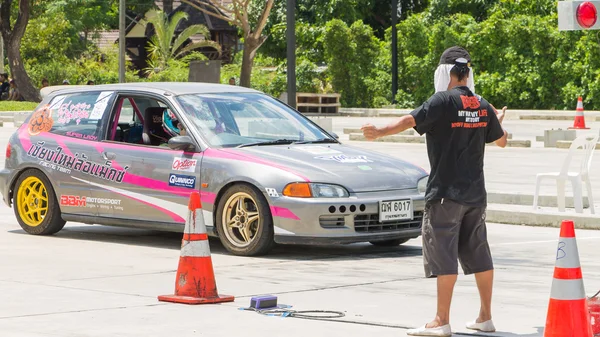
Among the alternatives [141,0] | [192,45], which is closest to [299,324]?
[192,45]

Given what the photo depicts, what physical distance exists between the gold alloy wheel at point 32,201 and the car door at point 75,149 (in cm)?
25

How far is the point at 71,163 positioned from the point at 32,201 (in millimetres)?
665

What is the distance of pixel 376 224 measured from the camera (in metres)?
Answer: 10.7

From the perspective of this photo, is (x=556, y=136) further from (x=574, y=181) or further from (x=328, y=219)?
(x=328, y=219)

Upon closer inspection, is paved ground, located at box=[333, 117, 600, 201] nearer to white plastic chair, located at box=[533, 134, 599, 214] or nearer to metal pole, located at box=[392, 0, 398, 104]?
white plastic chair, located at box=[533, 134, 599, 214]

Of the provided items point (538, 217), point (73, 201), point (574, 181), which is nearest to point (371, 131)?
point (73, 201)

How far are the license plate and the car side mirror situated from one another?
182cm

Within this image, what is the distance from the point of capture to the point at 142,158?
1155 cm

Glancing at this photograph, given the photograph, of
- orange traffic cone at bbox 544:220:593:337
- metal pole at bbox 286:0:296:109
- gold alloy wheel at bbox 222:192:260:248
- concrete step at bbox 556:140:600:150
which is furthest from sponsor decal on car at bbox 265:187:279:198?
concrete step at bbox 556:140:600:150

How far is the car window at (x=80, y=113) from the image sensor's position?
478 inches

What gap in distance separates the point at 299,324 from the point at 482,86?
33804mm

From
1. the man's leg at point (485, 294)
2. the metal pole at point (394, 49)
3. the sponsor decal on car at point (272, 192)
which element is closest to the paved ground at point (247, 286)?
the man's leg at point (485, 294)

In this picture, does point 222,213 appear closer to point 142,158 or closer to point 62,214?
point 142,158

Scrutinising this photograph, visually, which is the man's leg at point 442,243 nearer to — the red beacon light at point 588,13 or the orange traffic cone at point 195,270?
the orange traffic cone at point 195,270
